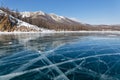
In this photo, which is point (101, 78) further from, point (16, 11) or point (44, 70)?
point (16, 11)

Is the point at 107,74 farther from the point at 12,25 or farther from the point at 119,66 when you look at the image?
the point at 12,25

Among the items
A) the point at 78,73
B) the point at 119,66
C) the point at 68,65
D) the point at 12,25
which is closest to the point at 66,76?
the point at 78,73

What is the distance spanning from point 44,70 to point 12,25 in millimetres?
102440

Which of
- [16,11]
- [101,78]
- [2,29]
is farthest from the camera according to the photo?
[16,11]

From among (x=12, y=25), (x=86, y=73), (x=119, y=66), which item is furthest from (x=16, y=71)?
(x=12, y=25)

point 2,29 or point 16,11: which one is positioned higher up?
point 16,11

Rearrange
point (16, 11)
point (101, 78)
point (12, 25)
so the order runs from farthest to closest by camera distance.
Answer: point (16, 11), point (12, 25), point (101, 78)

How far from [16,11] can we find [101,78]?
488 feet

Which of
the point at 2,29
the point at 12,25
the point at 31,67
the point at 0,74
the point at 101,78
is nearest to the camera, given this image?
the point at 101,78

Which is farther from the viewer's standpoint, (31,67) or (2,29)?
(2,29)

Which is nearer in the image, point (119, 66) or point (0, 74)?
point (0, 74)

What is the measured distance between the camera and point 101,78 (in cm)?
912

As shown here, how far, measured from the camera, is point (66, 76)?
30.7ft

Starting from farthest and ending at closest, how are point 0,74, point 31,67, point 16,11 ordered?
point 16,11 → point 31,67 → point 0,74
